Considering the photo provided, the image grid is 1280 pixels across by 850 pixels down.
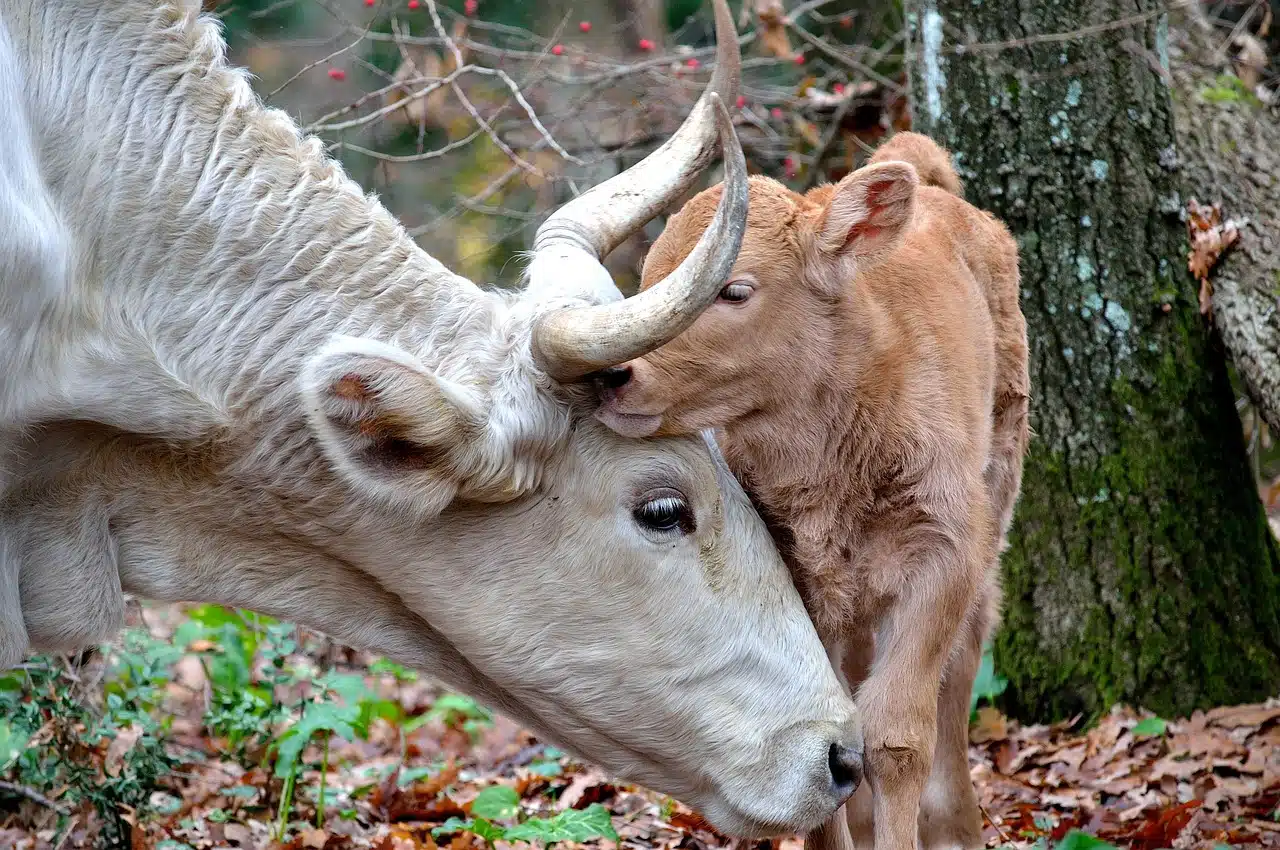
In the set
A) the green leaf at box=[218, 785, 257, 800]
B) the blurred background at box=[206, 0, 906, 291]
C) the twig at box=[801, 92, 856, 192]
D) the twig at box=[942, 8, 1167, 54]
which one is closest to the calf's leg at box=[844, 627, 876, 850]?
the twig at box=[942, 8, 1167, 54]

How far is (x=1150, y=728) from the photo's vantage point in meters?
6.18

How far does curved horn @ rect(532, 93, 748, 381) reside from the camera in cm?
359

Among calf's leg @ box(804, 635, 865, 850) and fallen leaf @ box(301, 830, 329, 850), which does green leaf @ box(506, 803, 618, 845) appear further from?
fallen leaf @ box(301, 830, 329, 850)

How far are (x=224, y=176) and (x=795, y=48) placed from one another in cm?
878

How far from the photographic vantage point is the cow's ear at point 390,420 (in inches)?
143

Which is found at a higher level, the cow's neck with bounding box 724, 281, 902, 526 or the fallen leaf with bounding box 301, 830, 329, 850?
the cow's neck with bounding box 724, 281, 902, 526

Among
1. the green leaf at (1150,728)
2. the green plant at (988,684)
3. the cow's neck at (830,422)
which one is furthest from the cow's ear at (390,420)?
the green leaf at (1150,728)

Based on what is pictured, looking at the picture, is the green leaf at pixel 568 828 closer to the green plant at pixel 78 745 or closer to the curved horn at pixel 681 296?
the green plant at pixel 78 745

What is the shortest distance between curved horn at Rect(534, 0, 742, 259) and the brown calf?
0.10 metres

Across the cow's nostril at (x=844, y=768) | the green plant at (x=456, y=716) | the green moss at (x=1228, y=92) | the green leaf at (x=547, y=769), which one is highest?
the green moss at (x=1228, y=92)

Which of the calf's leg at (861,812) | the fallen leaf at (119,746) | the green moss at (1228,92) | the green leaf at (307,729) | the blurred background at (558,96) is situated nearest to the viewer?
the calf's leg at (861,812)

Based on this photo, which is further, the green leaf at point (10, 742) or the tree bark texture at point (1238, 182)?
the tree bark texture at point (1238, 182)

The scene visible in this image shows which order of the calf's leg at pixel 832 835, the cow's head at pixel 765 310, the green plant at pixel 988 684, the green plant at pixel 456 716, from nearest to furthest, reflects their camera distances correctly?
the cow's head at pixel 765 310 → the calf's leg at pixel 832 835 → the green plant at pixel 988 684 → the green plant at pixel 456 716

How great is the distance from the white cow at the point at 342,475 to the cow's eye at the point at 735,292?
351 millimetres
